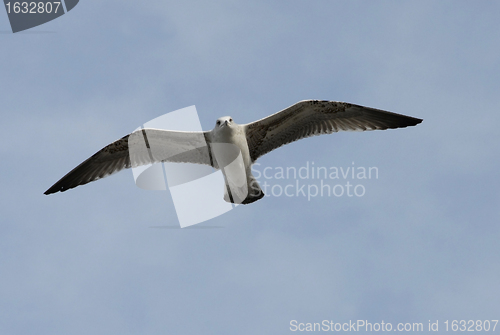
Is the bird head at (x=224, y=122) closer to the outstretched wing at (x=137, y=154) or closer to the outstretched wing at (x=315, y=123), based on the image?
the outstretched wing at (x=137, y=154)

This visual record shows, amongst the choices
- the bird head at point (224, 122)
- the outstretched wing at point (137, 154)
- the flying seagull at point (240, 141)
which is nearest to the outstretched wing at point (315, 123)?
the flying seagull at point (240, 141)

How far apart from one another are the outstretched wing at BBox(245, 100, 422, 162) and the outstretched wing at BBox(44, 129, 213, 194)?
51.4 inches

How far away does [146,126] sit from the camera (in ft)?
48.6

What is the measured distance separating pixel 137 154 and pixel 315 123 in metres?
4.41

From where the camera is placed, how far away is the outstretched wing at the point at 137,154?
1494 cm

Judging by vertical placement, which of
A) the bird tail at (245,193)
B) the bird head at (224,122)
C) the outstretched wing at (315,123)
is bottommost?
the bird tail at (245,193)

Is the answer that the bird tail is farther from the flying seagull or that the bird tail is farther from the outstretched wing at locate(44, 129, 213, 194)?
the outstretched wing at locate(44, 129, 213, 194)

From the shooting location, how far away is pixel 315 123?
1522 centimetres

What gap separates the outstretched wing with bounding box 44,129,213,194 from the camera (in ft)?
49.0

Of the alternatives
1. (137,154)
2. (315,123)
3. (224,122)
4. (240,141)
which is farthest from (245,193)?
(137,154)

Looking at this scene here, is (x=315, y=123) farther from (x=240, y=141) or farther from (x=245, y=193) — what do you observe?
(x=245, y=193)

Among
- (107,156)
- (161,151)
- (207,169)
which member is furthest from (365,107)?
(107,156)

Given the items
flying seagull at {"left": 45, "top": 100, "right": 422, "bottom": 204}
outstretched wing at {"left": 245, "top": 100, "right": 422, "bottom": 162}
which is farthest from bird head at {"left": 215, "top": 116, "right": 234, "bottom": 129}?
outstretched wing at {"left": 245, "top": 100, "right": 422, "bottom": 162}

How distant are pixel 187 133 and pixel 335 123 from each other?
3574mm
